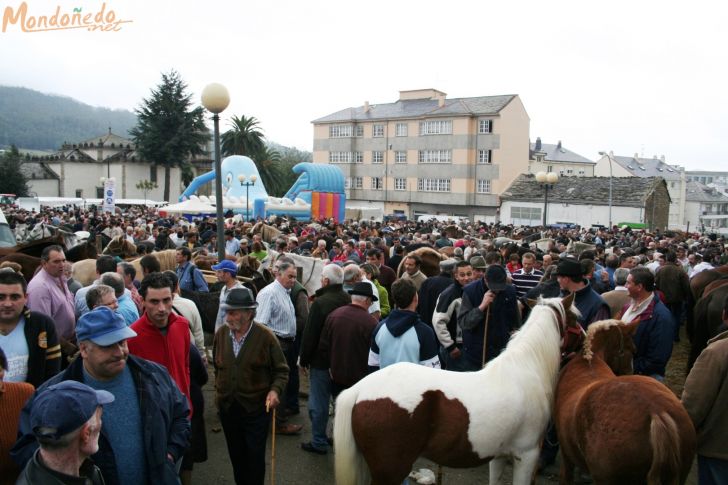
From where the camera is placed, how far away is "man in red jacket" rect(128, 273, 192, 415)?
3.85 m

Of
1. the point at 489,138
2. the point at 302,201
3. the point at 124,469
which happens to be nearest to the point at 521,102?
the point at 489,138

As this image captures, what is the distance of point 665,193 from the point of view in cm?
4669

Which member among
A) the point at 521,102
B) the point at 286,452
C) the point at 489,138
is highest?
the point at 521,102

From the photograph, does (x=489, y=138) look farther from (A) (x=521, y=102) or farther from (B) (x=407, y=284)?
(B) (x=407, y=284)

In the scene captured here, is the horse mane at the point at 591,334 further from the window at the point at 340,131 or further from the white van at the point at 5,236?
the window at the point at 340,131

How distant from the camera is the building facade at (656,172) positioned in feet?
228

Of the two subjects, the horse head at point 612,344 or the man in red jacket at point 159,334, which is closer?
the man in red jacket at point 159,334

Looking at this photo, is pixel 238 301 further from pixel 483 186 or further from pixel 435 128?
pixel 435 128

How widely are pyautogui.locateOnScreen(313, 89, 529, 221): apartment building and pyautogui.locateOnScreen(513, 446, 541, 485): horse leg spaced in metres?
46.8

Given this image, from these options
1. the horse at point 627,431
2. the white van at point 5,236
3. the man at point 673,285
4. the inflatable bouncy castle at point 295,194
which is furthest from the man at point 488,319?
the inflatable bouncy castle at point 295,194

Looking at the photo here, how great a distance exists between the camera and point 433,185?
183 feet

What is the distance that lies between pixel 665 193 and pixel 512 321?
47623 mm

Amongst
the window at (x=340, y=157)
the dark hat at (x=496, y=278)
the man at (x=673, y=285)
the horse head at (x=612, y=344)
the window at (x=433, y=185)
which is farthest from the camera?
the window at (x=340, y=157)

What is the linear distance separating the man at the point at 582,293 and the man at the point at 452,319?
3.55ft
